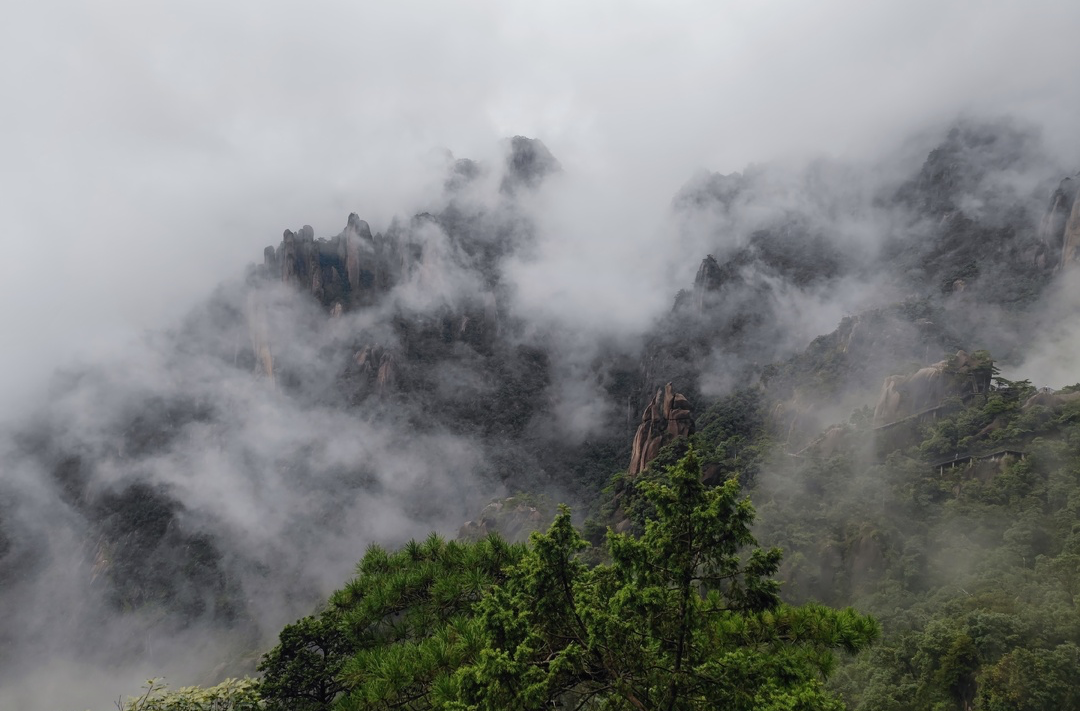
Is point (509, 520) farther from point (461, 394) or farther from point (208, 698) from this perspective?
point (208, 698)

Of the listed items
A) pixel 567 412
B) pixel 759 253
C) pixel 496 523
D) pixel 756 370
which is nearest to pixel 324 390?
pixel 567 412

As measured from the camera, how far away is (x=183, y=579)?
96.0 metres

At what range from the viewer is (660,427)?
68.0 meters

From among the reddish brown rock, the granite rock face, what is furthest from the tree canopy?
the granite rock face

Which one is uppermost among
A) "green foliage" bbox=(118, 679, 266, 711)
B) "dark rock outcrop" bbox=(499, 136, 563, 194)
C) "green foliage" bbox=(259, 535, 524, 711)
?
"dark rock outcrop" bbox=(499, 136, 563, 194)

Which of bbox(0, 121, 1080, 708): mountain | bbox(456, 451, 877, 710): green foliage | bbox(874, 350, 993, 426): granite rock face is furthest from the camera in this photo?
bbox(0, 121, 1080, 708): mountain

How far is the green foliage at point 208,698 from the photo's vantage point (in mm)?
8406

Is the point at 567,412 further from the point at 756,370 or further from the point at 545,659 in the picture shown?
the point at 545,659

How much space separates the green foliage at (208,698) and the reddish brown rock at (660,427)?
59164 millimetres

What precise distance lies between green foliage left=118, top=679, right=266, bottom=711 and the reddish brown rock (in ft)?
194

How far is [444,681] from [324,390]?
126 m

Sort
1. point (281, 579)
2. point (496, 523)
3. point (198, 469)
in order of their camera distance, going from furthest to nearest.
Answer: point (198, 469), point (281, 579), point (496, 523)

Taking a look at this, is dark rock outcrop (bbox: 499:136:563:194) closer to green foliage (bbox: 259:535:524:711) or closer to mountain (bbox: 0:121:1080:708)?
mountain (bbox: 0:121:1080:708)

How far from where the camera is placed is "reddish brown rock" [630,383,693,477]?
218ft
